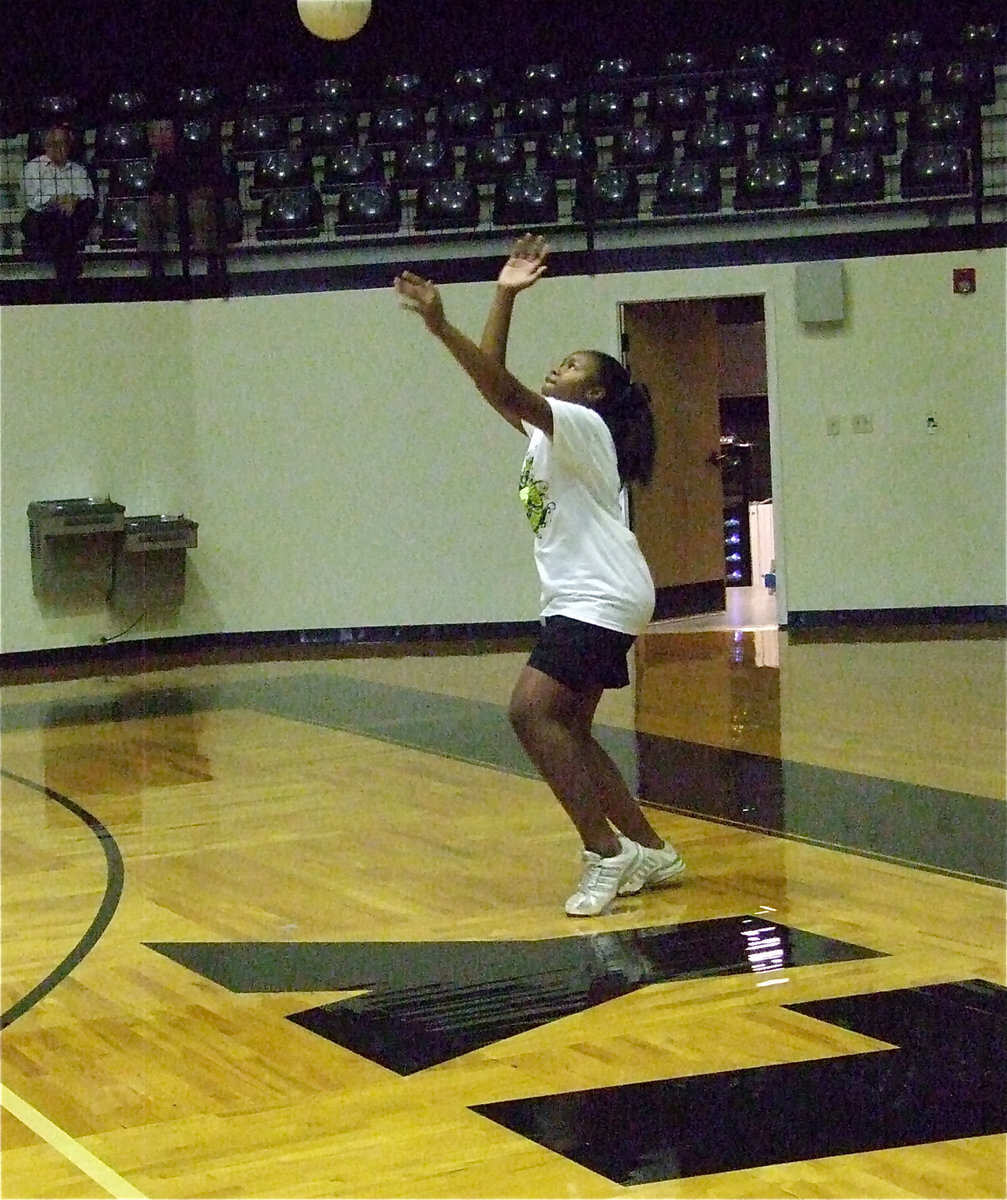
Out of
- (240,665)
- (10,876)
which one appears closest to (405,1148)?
(10,876)

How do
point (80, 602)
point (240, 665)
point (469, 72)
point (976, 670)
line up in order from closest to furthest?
point (976, 670), point (240, 665), point (80, 602), point (469, 72)

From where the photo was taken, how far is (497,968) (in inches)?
154

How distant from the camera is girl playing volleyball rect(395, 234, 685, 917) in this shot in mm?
4160

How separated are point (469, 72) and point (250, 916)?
9.83 meters

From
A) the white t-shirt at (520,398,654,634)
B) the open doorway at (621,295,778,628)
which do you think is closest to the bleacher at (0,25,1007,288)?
the open doorway at (621,295,778,628)

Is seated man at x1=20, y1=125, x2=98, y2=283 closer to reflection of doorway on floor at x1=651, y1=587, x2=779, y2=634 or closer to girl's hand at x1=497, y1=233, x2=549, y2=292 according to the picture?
reflection of doorway on floor at x1=651, y1=587, x2=779, y2=634

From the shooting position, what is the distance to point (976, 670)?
8531 millimetres

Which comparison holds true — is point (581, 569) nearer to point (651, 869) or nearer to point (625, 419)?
point (625, 419)

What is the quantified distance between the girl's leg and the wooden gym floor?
0.77 ft

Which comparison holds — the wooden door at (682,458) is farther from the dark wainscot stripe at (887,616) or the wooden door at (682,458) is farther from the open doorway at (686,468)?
the dark wainscot stripe at (887,616)

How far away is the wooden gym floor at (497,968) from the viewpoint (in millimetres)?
2775

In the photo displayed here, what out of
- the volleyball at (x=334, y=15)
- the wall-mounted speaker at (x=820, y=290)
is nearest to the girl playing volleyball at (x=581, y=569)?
the volleyball at (x=334, y=15)

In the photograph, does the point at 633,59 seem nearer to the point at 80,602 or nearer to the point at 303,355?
the point at 303,355

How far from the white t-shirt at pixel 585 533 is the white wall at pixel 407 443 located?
6908 mm
